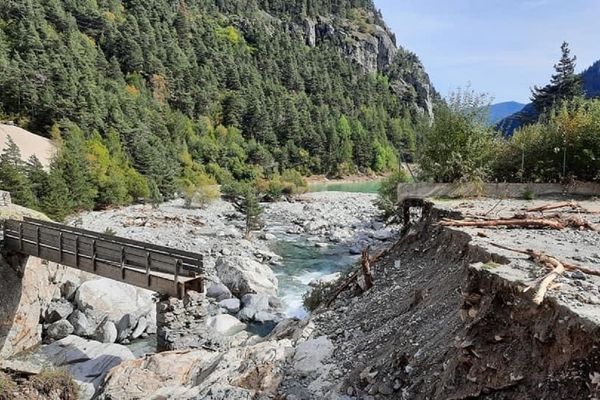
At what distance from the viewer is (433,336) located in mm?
6039

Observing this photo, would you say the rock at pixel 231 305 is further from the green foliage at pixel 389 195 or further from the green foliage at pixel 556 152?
the green foliage at pixel 389 195

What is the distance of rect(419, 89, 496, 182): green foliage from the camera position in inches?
559

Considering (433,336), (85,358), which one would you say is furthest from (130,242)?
(433,336)

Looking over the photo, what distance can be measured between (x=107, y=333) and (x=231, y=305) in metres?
5.08

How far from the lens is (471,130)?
47.9 feet

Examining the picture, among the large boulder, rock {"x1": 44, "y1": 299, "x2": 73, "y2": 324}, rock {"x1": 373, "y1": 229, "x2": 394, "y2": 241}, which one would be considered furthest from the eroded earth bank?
rock {"x1": 373, "y1": 229, "x2": 394, "y2": 241}

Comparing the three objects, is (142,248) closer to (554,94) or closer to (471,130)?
(471,130)

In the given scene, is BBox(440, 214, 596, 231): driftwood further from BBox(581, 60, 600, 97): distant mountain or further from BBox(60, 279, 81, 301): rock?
BBox(581, 60, 600, 97): distant mountain

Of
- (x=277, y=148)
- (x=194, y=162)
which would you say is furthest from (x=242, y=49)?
(x=194, y=162)

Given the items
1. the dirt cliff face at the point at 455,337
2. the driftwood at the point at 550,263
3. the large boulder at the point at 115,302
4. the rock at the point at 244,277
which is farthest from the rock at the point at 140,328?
the driftwood at the point at 550,263

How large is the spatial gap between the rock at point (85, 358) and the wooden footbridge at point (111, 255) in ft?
7.23

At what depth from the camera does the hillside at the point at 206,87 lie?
57.3m

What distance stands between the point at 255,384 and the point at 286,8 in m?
169

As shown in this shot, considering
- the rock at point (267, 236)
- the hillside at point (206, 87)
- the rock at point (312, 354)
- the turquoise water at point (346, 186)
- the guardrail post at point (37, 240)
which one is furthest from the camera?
the turquoise water at point (346, 186)
